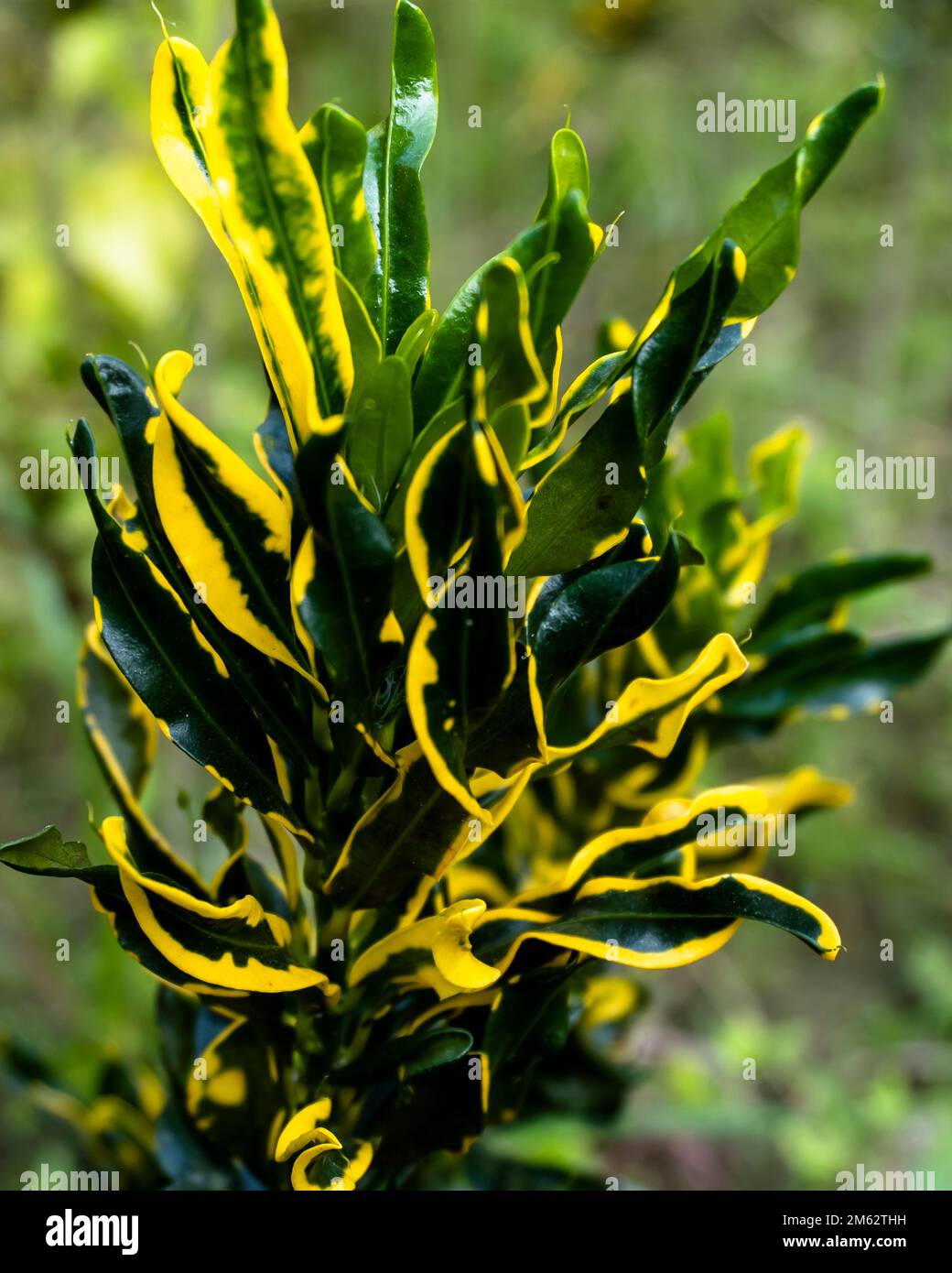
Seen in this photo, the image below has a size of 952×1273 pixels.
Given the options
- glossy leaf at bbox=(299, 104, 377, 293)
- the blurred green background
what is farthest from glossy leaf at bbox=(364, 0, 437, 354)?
the blurred green background

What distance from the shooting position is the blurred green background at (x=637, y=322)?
1.45m

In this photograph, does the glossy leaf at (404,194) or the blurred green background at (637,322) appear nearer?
the glossy leaf at (404,194)

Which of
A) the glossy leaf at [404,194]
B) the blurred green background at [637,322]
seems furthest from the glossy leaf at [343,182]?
the blurred green background at [637,322]

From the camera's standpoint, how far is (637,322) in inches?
114

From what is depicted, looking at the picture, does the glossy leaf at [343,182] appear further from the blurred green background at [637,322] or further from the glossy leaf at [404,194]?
the blurred green background at [637,322]

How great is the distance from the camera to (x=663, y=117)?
2.75 m

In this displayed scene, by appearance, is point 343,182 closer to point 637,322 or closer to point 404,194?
point 404,194

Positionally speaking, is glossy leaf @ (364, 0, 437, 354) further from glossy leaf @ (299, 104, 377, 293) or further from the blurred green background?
the blurred green background

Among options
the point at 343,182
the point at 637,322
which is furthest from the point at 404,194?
the point at 637,322

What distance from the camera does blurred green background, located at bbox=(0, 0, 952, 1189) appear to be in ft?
4.76

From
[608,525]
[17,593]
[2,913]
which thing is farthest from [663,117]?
[608,525]

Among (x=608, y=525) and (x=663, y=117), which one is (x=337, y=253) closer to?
(x=608, y=525)

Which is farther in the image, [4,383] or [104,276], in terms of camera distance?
[4,383]

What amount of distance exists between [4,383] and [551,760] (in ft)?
5.92
